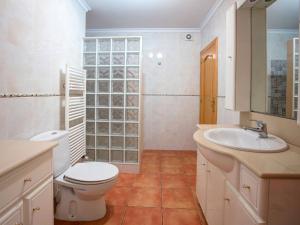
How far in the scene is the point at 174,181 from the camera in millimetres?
2719

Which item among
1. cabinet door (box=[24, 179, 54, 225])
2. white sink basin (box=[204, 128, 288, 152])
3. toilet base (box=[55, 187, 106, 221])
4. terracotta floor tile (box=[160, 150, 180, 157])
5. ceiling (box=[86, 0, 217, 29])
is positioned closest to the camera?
cabinet door (box=[24, 179, 54, 225])

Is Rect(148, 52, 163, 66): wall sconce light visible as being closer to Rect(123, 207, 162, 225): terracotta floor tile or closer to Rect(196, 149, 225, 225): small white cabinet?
Rect(196, 149, 225, 225): small white cabinet

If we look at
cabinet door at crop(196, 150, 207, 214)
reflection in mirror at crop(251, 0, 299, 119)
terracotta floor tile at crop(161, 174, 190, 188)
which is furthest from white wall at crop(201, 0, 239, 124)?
terracotta floor tile at crop(161, 174, 190, 188)

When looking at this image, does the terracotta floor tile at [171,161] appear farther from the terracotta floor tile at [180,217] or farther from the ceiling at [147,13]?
the ceiling at [147,13]

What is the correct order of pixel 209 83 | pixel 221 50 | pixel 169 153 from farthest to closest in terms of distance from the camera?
pixel 169 153
pixel 209 83
pixel 221 50

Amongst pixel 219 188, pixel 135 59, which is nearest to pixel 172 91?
pixel 135 59

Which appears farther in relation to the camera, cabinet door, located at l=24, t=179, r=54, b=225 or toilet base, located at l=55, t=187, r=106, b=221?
toilet base, located at l=55, t=187, r=106, b=221

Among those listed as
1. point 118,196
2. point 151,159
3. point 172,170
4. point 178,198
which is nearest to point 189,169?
point 172,170

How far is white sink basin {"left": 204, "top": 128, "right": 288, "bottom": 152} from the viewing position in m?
1.25

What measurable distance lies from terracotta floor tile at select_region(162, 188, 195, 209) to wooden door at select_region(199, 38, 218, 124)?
1108 mm

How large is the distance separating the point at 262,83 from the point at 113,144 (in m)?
2.09

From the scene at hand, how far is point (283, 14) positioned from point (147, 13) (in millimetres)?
2102

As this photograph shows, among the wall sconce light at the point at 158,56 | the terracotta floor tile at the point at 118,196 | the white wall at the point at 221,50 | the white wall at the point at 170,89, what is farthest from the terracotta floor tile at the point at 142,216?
the wall sconce light at the point at 158,56

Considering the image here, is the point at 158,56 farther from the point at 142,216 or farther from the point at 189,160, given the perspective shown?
the point at 142,216
